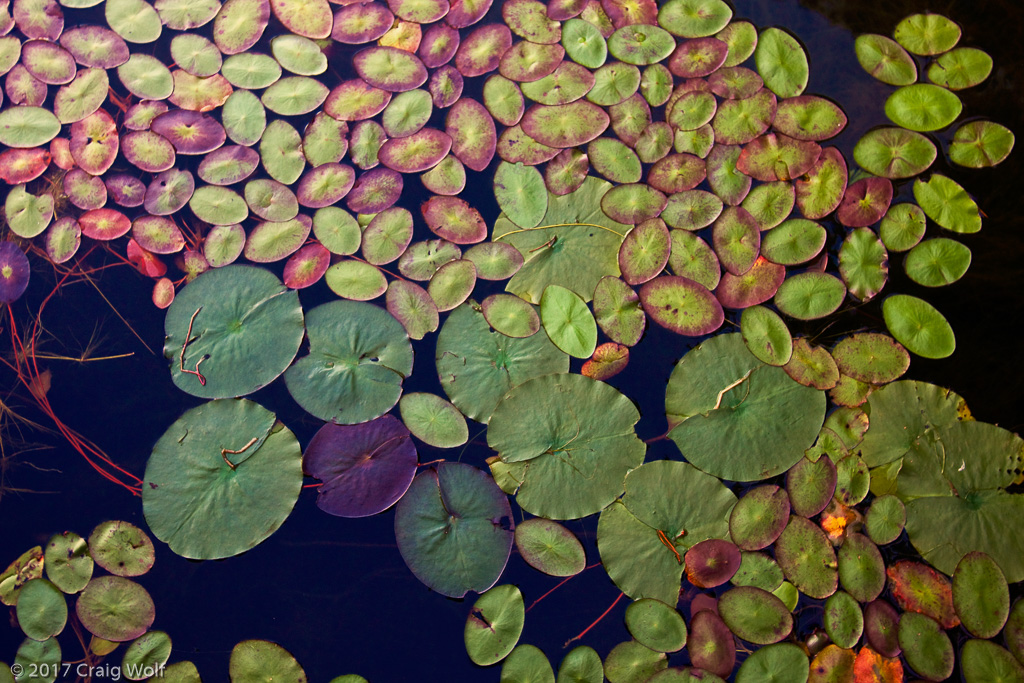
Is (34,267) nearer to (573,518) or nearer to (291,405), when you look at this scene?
(291,405)

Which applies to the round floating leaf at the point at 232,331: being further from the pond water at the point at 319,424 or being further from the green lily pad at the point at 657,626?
the green lily pad at the point at 657,626

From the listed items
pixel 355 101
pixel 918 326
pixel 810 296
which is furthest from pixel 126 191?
pixel 918 326

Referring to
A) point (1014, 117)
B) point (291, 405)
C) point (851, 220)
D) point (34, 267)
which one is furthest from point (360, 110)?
point (1014, 117)

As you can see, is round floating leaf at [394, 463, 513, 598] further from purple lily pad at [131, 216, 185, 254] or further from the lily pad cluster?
purple lily pad at [131, 216, 185, 254]

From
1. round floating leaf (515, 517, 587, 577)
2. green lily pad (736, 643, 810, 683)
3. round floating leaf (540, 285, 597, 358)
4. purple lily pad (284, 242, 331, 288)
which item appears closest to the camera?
green lily pad (736, 643, 810, 683)

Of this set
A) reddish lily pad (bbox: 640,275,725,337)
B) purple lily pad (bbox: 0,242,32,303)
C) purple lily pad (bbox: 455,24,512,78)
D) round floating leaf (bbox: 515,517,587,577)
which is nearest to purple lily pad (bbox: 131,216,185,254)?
purple lily pad (bbox: 0,242,32,303)

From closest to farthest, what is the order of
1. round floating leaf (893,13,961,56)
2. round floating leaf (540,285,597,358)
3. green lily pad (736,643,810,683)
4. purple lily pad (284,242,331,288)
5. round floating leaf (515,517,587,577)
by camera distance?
green lily pad (736,643,810,683) → round floating leaf (515,517,587,577) → round floating leaf (540,285,597,358) → purple lily pad (284,242,331,288) → round floating leaf (893,13,961,56)

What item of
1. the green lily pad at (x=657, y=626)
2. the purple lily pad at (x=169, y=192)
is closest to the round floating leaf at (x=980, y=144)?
the green lily pad at (x=657, y=626)
